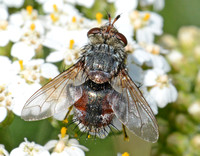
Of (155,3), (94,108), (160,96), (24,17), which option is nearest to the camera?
(94,108)

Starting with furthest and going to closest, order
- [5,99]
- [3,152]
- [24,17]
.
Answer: [24,17] → [5,99] → [3,152]

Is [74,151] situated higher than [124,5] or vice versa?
[124,5]

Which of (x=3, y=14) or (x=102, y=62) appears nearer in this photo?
(x=102, y=62)

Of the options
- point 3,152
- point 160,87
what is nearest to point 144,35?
point 160,87

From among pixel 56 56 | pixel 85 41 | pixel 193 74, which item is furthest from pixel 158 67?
pixel 56 56

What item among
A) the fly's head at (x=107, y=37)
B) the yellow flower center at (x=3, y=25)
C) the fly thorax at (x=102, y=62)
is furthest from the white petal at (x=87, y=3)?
the fly thorax at (x=102, y=62)

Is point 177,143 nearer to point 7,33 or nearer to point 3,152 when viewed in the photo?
point 3,152

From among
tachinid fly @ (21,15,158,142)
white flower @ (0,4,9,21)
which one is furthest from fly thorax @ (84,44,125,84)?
white flower @ (0,4,9,21)

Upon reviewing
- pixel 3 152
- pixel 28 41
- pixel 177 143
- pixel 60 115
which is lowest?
pixel 177 143
